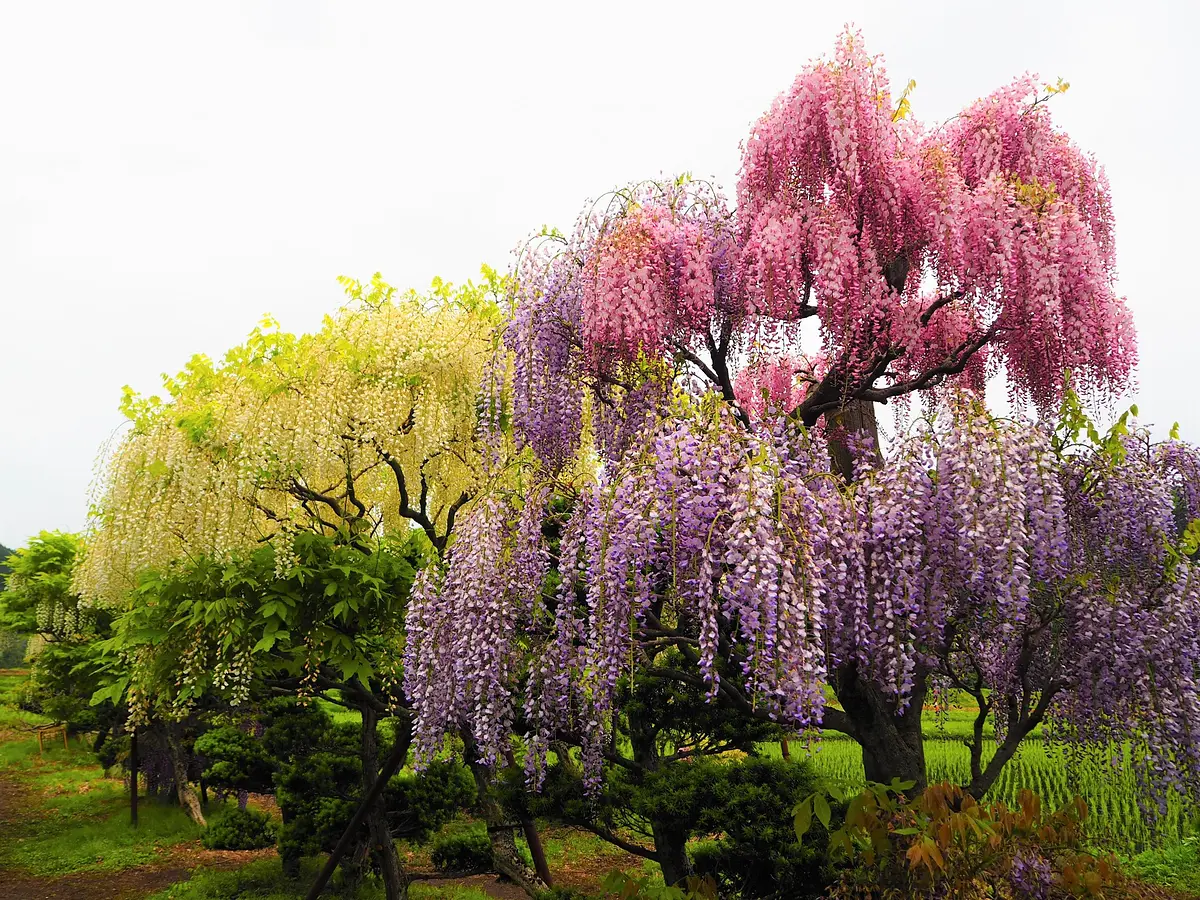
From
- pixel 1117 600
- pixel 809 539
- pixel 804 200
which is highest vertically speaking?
pixel 804 200

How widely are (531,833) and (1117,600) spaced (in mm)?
5989

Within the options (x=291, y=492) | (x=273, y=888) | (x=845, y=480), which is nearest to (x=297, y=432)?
(x=291, y=492)

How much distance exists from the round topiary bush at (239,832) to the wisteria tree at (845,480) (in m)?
7.41

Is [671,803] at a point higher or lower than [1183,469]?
lower

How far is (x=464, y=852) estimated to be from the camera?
9938mm

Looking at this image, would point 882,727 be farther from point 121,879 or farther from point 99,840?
point 99,840

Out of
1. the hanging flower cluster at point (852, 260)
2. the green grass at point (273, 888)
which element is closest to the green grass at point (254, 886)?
the green grass at point (273, 888)

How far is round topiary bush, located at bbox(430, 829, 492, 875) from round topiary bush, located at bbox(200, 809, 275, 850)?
2629 mm

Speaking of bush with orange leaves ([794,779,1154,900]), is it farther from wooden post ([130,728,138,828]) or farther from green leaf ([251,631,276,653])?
wooden post ([130,728,138,828])

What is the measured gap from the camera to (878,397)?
209 inches

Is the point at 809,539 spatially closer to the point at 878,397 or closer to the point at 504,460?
the point at 878,397

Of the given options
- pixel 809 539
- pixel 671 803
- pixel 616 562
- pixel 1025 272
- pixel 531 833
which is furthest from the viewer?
pixel 531 833

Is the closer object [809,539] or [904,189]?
[809,539]

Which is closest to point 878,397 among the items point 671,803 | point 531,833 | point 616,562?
point 616,562
